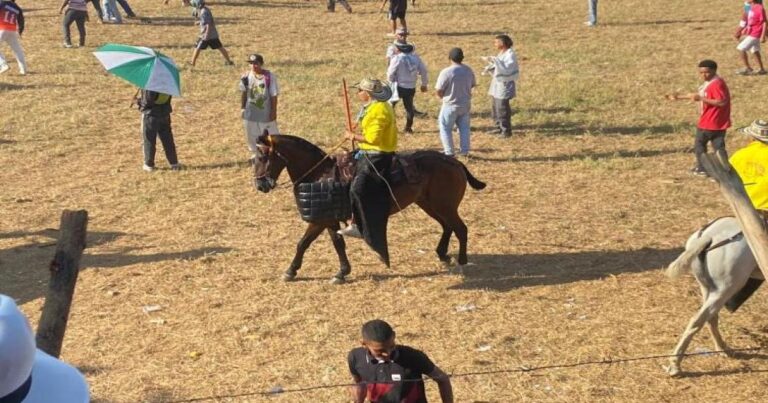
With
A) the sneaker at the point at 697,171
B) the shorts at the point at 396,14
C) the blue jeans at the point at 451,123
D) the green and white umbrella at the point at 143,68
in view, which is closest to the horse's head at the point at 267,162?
the green and white umbrella at the point at 143,68

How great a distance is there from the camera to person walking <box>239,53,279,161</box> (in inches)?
535

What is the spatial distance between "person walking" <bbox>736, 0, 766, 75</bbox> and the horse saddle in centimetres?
1249

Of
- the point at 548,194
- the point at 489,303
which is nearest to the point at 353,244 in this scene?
the point at 489,303

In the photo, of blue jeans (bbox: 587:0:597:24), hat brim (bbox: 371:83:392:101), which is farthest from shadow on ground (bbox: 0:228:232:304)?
blue jeans (bbox: 587:0:597:24)

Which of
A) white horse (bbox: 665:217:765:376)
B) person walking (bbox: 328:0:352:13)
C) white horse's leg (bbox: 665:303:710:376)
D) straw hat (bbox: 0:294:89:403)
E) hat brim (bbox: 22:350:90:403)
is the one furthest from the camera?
person walking (bbox: 328:0:352:13)

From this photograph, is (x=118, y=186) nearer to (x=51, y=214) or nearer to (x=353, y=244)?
(x=51, y=214)

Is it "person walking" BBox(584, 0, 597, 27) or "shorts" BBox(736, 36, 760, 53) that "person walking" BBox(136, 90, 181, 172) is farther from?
"person walking" BBox(584, 0, 597, 27)

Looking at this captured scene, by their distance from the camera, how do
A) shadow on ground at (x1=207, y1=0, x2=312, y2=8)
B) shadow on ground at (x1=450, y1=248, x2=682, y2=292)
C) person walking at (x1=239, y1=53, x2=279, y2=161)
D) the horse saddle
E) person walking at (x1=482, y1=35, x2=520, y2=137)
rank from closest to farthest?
the horse saddle
shadow on ground at (x1=450, y1=248, x2=682, y2=292)
person walking at (x1=239, y1=53, x2=279, y2=161)
person walking at (x1=482, y1=35, x2=520, y2=137)
shadow on ground at (x1=207, y1=0, x2=312, y2=8)

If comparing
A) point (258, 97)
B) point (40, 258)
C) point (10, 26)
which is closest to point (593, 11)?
point (10, 26)

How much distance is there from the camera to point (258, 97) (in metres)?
13.6

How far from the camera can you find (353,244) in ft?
37.2

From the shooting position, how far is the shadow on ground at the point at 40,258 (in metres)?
10.3

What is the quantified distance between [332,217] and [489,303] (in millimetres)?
1805

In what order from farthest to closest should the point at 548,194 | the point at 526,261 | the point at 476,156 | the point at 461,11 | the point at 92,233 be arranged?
1. the point at 461,11
2. the point at 476,156
3. the point at 548,194
4. the point at 92,233
5. the point at 526,261
